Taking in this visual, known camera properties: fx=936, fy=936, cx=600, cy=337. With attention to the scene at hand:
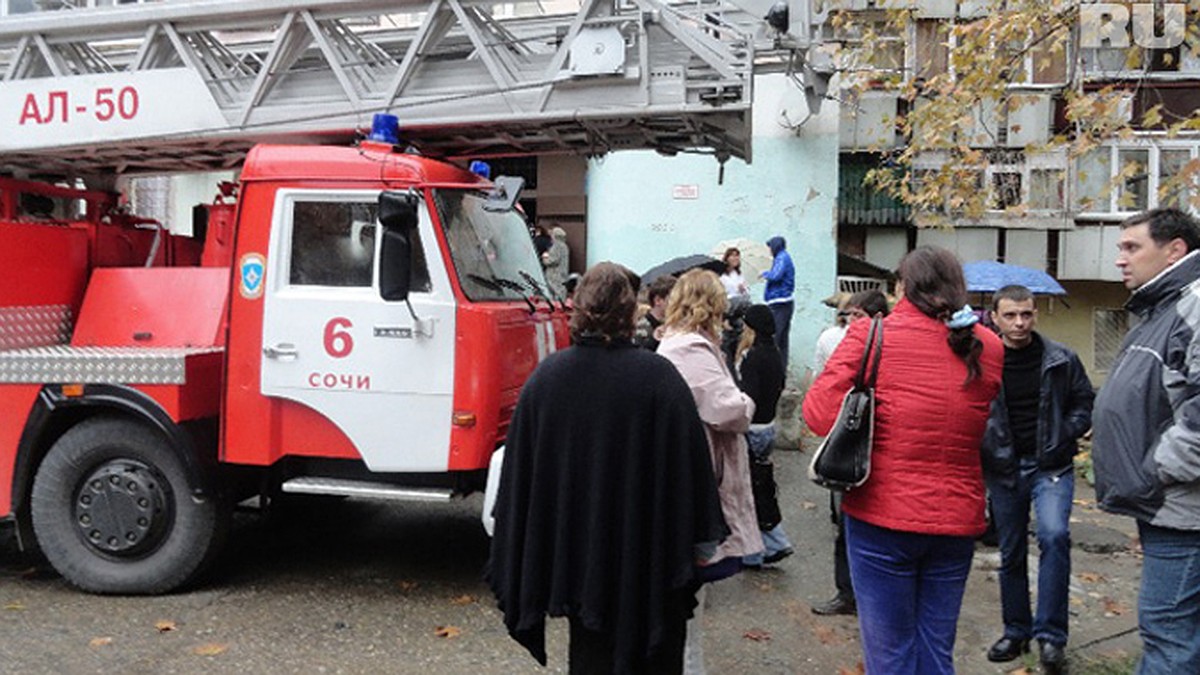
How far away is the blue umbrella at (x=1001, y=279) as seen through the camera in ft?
31.4

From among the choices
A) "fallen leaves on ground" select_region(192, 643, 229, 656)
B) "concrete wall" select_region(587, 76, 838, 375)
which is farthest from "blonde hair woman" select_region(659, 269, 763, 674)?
"concrete wall" select_region(587, 76, 838, 375)

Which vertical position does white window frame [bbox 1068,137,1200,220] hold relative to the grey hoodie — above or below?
above

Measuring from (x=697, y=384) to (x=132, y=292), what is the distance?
419 centimetres

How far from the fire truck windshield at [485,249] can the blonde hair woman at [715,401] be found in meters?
1.62

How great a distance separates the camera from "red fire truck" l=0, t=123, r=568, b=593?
17.1ft

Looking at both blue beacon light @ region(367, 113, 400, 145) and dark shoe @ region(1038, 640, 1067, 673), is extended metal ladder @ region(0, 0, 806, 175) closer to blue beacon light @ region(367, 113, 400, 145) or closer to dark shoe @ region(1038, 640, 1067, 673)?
blue beacon light @ region(367, 113, 400, 145)

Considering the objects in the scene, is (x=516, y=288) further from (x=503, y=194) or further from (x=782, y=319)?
(x=782, y=319)

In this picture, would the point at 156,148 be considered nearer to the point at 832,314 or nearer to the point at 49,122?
the point at 49,122

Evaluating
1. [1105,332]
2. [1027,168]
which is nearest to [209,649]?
[1027,168]

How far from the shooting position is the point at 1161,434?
128 inches

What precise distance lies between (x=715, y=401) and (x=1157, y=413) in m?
1.56

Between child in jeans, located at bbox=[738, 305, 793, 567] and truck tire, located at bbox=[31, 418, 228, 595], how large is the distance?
3225 mm

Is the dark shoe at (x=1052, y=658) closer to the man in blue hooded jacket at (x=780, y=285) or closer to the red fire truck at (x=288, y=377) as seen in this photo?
the red fire truck at (x=288, y=377)

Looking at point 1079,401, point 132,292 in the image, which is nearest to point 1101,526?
point 1079,401
